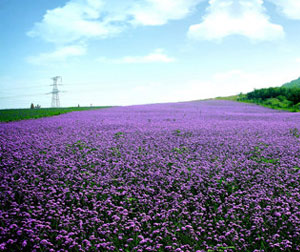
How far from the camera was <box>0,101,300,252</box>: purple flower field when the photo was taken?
3209 mm

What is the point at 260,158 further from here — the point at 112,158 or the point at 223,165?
the point at 112,158

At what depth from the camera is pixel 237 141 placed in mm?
8297

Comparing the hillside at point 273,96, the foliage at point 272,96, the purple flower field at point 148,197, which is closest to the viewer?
the purple flower field at point 148,197

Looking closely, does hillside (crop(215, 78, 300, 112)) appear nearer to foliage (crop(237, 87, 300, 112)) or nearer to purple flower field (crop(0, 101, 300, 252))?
foliage (crop(237, 87, 300, 112))

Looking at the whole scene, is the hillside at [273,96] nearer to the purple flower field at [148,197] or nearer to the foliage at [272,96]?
the foliage at [272,96]

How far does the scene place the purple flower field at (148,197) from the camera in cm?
321

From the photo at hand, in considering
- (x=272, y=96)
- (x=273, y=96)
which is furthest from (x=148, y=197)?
(x=273, y=96)

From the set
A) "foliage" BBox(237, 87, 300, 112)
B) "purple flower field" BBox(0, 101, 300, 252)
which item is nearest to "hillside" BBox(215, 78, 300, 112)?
"foliage" BBox(237, 87, 300, 112)

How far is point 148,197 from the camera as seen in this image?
4.25 m

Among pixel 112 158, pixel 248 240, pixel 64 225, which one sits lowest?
pixel 248 240

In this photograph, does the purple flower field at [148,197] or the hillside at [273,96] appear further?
the hillside at [273,96]

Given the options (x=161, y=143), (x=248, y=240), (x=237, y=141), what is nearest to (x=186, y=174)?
(x=248, y=240)

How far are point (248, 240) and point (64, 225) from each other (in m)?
2.38

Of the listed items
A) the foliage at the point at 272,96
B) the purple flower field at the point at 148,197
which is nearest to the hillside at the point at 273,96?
the foliage at the point at 272,96
